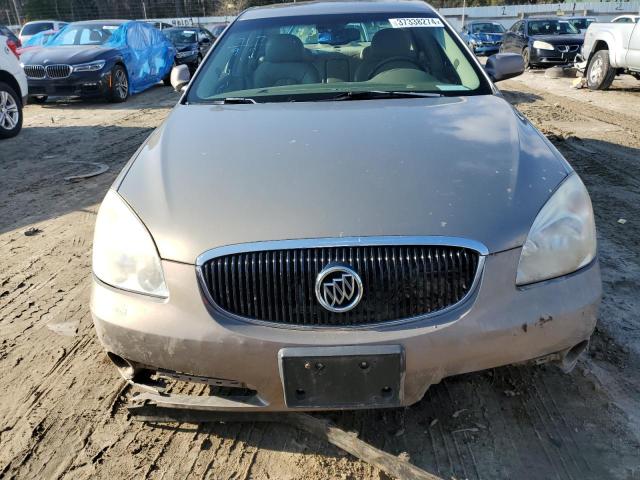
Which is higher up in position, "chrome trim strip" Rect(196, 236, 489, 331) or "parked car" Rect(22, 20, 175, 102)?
"chrome trim strip" Rect(196, 236, 489, 331)

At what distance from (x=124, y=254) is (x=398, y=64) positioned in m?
2.22

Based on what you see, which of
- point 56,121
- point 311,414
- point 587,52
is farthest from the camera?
point 587,52

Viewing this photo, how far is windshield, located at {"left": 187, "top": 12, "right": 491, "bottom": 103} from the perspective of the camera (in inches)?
131

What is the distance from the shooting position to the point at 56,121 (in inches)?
369

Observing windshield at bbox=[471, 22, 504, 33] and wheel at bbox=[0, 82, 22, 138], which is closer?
wheel at bbox=[0, 82, 22, 138]

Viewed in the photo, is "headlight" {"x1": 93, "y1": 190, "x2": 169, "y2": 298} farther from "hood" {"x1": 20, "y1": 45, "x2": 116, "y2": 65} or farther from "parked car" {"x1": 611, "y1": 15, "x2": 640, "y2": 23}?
"parked car" {"x1": 611, "y1": 15, "x2": 640, "y2": 23}

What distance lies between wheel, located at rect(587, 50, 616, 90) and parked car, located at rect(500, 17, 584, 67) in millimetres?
3622

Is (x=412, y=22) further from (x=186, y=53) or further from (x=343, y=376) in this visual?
(x=186, y=53)

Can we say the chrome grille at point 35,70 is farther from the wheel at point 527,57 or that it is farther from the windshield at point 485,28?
the windshield at point 485,28

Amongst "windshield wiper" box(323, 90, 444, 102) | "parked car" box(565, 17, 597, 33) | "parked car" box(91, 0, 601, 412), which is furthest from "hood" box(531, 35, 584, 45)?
"parked car" box(91, 0, 601, 412)

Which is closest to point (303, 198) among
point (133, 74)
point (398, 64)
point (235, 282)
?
point (235, 282)

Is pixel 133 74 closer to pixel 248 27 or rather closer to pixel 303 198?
pixel 248 27

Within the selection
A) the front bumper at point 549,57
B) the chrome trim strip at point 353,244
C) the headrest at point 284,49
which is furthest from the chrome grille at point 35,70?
the front bumper at point 549,57

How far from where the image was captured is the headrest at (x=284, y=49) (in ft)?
11.9
